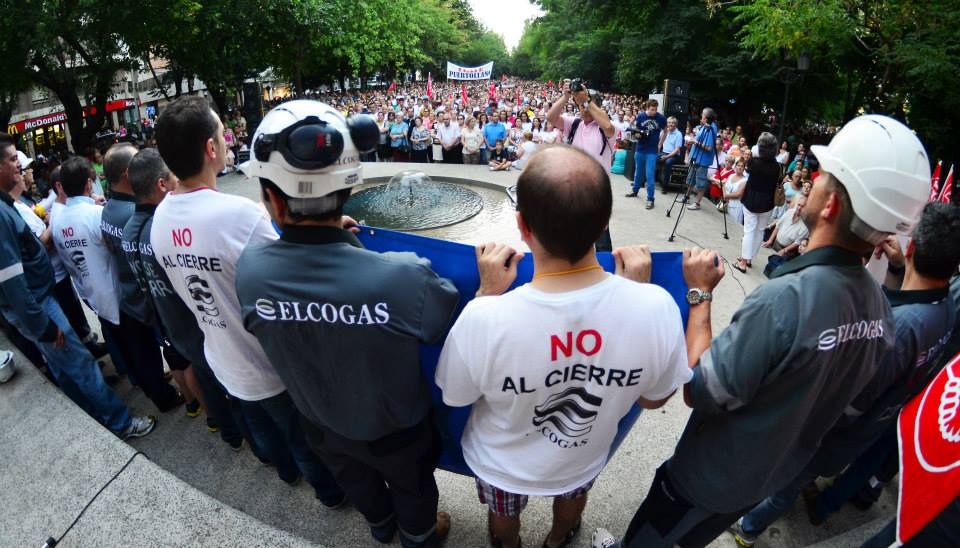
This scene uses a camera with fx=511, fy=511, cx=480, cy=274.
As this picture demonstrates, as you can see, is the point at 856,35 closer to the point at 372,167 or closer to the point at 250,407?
the point at 372,167

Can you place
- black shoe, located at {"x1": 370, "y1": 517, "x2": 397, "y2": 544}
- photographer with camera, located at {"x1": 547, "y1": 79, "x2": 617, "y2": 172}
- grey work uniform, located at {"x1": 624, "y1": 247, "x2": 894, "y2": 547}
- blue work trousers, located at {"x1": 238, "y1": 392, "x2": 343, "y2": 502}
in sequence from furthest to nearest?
1. photographer with camera, located at {"x1": 547, "y1": 79, "x2": 617, "y2": 172}
2. blue work trousers, located at {"x1": 238, "y1": 392, "x2": 343, "y2": 502}
3. black shoe, located at {"x1": 370, "y1": 517, "x2": 397, "y2": 544}
4. grey work uniform, located at {"x1": 624, "y1": 247, "x2": 894, "y2": 547}

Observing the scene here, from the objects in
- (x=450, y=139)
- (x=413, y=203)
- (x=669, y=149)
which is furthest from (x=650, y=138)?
(x=450, y=139)

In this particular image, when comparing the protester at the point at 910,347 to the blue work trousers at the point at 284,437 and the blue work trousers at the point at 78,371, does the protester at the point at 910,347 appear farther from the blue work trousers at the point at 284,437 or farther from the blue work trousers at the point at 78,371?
the blue work trousers at the point at 78,371

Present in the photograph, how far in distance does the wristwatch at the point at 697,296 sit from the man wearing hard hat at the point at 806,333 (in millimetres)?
29

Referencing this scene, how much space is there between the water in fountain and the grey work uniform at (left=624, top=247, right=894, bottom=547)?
23.6ft

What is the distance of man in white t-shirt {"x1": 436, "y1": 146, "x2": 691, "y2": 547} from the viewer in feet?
5.07

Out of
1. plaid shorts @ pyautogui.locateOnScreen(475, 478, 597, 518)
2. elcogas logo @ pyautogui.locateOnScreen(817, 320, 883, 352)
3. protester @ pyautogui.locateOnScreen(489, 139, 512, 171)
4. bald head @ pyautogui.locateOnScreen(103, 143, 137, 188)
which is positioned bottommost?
protester @ pyautogui.locateOnScreen(489, 139, 512, 171)

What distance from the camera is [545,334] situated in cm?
158

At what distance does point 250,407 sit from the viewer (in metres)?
2.74

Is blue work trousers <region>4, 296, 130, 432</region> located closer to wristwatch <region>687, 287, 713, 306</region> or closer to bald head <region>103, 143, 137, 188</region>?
bald head <region>103, 143, 137, 188</region>

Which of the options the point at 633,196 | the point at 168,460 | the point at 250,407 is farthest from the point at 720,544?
the point at 633,196

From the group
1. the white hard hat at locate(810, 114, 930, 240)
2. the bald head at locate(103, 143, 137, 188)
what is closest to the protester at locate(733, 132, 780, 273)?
the white hard hat at locate(810, 114, 930, 240)

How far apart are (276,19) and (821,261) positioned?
70.0ft

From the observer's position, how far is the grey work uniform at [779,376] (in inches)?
68.2
